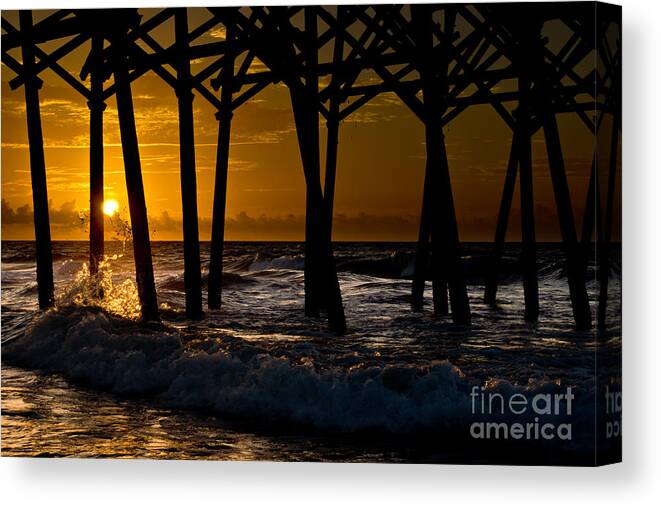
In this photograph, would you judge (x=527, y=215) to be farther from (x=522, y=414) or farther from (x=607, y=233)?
(x=522, y=414)

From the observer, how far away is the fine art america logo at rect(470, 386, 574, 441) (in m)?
8.54

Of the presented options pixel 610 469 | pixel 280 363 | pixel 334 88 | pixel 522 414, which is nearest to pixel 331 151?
pixel 334 88

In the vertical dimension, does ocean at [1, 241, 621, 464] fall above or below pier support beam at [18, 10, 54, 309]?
below

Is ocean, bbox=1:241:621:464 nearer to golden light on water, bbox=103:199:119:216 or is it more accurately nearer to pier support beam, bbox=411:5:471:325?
pier support beam, bbox=411:5:471:325

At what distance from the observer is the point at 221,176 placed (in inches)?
389

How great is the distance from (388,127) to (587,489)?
280 cm

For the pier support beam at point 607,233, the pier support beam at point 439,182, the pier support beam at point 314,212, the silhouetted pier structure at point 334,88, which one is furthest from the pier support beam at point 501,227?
the pier support beam at point 314,212

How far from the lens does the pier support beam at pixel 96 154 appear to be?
980cm

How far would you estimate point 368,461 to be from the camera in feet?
28.3

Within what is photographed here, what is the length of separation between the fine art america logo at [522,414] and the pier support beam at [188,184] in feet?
7.73

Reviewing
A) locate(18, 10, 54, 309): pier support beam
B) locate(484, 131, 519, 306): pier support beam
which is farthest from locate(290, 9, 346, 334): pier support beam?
locate(18, 10, 54, 309): pier support beam

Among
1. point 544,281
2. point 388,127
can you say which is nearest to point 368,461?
point 544,281

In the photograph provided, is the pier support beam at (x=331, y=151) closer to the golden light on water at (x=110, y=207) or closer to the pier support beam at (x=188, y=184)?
the pier support beam at (x=188, y=184)

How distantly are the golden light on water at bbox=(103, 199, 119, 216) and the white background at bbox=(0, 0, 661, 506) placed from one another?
6.16 ft
